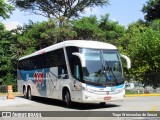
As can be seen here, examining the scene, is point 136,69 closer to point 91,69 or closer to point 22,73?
point 22,73

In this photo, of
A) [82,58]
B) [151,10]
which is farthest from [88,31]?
[82,58]

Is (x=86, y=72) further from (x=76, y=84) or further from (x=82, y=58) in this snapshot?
(x=76, y=84)

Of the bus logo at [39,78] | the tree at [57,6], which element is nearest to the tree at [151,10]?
the tree at [57,6]

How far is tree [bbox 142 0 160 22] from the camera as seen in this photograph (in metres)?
60.4

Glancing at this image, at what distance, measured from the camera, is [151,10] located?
61625 millimetres

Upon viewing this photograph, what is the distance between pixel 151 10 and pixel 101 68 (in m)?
44.9

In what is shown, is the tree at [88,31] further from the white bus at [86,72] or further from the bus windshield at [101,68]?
the bus windshield at [101,68]

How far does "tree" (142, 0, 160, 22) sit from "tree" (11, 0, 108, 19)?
8621 mm

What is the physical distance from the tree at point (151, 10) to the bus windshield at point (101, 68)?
42664 millimetres

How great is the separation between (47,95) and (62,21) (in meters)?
25.1

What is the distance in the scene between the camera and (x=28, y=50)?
46.8 m

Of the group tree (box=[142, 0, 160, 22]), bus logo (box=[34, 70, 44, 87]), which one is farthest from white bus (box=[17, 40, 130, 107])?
tree (box=[142, 0, 160, 22])

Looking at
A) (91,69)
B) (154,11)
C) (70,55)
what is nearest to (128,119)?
(91,69)

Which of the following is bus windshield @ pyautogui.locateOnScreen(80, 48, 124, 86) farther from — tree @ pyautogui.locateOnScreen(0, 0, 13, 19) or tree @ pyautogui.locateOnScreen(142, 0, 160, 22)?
tree @ pyautogui.locateOnScreen(142, 0, 160, 22)
